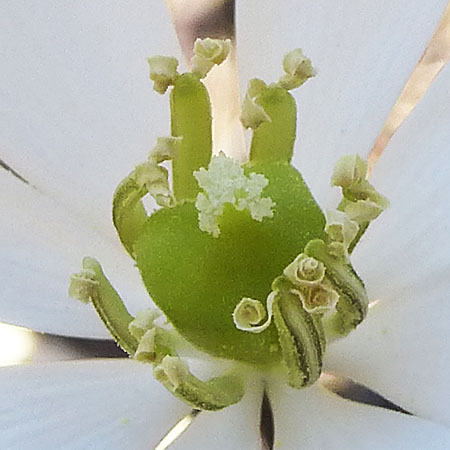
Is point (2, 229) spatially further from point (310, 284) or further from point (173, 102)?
point (310, 284)

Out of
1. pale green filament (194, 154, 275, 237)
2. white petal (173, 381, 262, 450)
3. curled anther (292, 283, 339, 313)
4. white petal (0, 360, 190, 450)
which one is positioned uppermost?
pale green filament (194, 154, 275, 237)

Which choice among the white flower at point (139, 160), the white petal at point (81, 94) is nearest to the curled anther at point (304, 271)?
the white flower at point (139, 160)

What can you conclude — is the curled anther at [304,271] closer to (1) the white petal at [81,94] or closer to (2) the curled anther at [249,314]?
(2) the curled anther at [249,314]

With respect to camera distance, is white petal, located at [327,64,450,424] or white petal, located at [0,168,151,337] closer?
white petal, located at [327,64,450,424]

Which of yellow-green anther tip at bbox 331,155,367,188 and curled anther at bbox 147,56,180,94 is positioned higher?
curled anther at bbox 147,56,180,94

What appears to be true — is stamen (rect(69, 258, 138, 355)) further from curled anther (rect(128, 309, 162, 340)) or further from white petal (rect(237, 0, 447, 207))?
white petal (rect(237, 0, 447, 207))

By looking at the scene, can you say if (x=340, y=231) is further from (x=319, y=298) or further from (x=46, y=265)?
(x=46, y=265)

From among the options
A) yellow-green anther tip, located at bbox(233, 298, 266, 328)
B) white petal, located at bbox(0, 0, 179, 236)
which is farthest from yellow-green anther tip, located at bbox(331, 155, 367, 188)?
white petal, located at bbox(0, 0, 179, 236)
